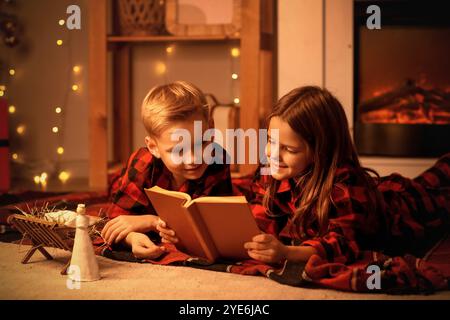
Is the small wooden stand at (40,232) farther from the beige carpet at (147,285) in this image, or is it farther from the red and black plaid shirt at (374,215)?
the red and black plaid shirt at (374,215)

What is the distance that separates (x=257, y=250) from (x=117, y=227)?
379 mm

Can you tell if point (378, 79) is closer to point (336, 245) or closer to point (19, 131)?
point (336, 245)

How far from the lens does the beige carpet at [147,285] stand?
1262 millimetres

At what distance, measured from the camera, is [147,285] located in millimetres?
1331

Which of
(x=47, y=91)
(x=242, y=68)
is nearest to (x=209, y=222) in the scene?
(x=242, y=68)

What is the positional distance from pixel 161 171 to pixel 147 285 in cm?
41

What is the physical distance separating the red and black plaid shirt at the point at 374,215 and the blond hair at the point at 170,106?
25cm

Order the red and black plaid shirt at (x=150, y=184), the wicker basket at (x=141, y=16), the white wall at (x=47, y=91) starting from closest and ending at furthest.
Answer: the red and black plaid shirt at (x=150, y=184) < the wicker basket at (x=141, y=16) < the white wall at (x=47, y=91)

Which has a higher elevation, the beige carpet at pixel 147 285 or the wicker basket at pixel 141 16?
the wicker basket at pixel 141 16

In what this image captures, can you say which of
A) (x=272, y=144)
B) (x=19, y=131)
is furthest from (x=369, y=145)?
(x=19, y=131)

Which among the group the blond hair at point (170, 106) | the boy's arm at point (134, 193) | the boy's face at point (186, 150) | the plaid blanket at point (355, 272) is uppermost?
the blond hair at point (170, 106)

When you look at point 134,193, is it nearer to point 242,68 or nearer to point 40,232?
point 40,232

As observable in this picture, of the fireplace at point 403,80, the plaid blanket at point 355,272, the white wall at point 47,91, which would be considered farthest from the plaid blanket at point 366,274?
the white wall at point 47,91

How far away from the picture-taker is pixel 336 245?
1.36 meters
